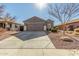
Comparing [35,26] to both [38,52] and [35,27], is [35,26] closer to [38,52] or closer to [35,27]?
[35,27]

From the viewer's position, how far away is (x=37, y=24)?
5.49 m

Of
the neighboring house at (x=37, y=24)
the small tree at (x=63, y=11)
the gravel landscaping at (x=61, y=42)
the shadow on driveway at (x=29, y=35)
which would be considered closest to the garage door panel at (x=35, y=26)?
the neighboring house at (x=37, y=24)

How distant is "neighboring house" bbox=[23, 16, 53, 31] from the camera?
5434 mm

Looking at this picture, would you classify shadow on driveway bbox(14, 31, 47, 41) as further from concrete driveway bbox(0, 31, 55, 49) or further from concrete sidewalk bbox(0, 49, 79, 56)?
concrete sidewalk bbox(0, 49, 79, 56)

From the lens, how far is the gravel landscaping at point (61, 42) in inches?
213

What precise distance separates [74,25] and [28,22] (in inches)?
45.9

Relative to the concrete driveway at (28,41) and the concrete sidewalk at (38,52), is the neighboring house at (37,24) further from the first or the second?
the concrete sidewalk at (38,52)

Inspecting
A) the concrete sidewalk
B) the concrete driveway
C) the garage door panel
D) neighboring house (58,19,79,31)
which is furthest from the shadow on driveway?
neighboring house (58,19,79,31)

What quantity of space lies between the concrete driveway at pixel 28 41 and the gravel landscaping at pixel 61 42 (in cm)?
11

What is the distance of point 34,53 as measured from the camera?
535 centimetres

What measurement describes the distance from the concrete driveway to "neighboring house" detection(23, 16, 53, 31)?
11 cm

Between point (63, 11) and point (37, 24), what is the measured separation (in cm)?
74

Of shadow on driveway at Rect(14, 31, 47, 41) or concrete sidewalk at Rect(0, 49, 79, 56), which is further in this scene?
shadow on driveway at Rect(14, 31, 47, 41)

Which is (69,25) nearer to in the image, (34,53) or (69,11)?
(69,11)
